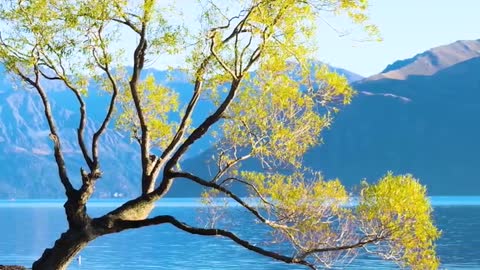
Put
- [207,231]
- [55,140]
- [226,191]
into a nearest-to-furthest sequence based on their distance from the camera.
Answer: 1. [207,231]
2. [226,191]
3. [55,140]

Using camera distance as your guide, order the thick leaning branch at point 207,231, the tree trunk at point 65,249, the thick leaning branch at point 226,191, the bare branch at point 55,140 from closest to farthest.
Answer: the thick leaning branch at point 207,231 → the thick leaning branch at point 226,191 → the tree trunk at point 65,249 → the bare branch at point 55,140

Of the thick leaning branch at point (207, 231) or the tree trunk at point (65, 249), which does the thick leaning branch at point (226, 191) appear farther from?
the tree trunk at point (65, 249)

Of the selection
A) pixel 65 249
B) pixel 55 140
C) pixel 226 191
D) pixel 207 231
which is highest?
pixel 55 140

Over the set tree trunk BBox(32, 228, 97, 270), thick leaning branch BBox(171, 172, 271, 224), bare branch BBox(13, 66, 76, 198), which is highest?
bare branch BBox(13, 66, 76, 198)

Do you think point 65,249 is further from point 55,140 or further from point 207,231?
point 207,231

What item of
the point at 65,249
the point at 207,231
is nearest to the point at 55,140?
the point at 65,249

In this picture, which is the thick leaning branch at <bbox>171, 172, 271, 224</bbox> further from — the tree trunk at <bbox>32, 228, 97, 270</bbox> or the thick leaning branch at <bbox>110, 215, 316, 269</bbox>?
the tree trunk at <bbox>32, 228, 97, 270</bbox>

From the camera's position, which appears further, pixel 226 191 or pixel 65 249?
pixel 65 249

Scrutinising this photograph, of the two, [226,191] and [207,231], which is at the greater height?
[226,191]

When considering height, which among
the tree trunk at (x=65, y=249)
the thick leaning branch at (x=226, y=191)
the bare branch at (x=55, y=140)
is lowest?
the tree trunk at (x=65, y=249)

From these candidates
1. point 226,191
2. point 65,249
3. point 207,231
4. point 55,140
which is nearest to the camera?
point 207,231

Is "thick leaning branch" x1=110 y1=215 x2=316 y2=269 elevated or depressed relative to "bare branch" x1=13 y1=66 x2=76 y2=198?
depressed

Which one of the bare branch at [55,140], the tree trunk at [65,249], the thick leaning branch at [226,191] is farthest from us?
the bare branch at [55,140]

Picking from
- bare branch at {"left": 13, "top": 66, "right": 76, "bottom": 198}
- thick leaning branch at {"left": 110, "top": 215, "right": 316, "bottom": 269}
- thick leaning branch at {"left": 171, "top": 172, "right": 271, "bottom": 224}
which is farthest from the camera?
bare branch at {"left": 13, "top": 66, "right": 76, "bottom": 198}
